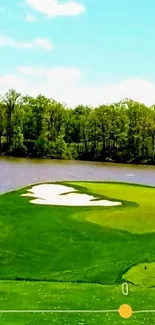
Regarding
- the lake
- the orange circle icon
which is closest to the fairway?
the orange circle icon

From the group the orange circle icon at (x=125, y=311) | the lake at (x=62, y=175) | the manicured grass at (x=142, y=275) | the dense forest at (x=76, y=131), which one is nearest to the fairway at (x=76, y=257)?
the manicured grass at (x=142, y=275)

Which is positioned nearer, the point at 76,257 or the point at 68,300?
the point at 68,300

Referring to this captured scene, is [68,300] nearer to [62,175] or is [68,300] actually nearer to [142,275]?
[142,275]

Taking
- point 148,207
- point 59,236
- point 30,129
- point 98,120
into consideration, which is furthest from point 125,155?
point 59,236

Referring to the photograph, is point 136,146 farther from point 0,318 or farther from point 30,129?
point 0,318

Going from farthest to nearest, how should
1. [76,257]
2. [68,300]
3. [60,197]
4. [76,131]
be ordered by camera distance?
[76,131], [60,197], [76,257], [68,300]

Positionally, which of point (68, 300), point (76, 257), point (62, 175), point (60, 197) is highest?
point (60, 197)

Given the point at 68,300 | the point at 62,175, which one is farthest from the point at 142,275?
the point at 62,175
